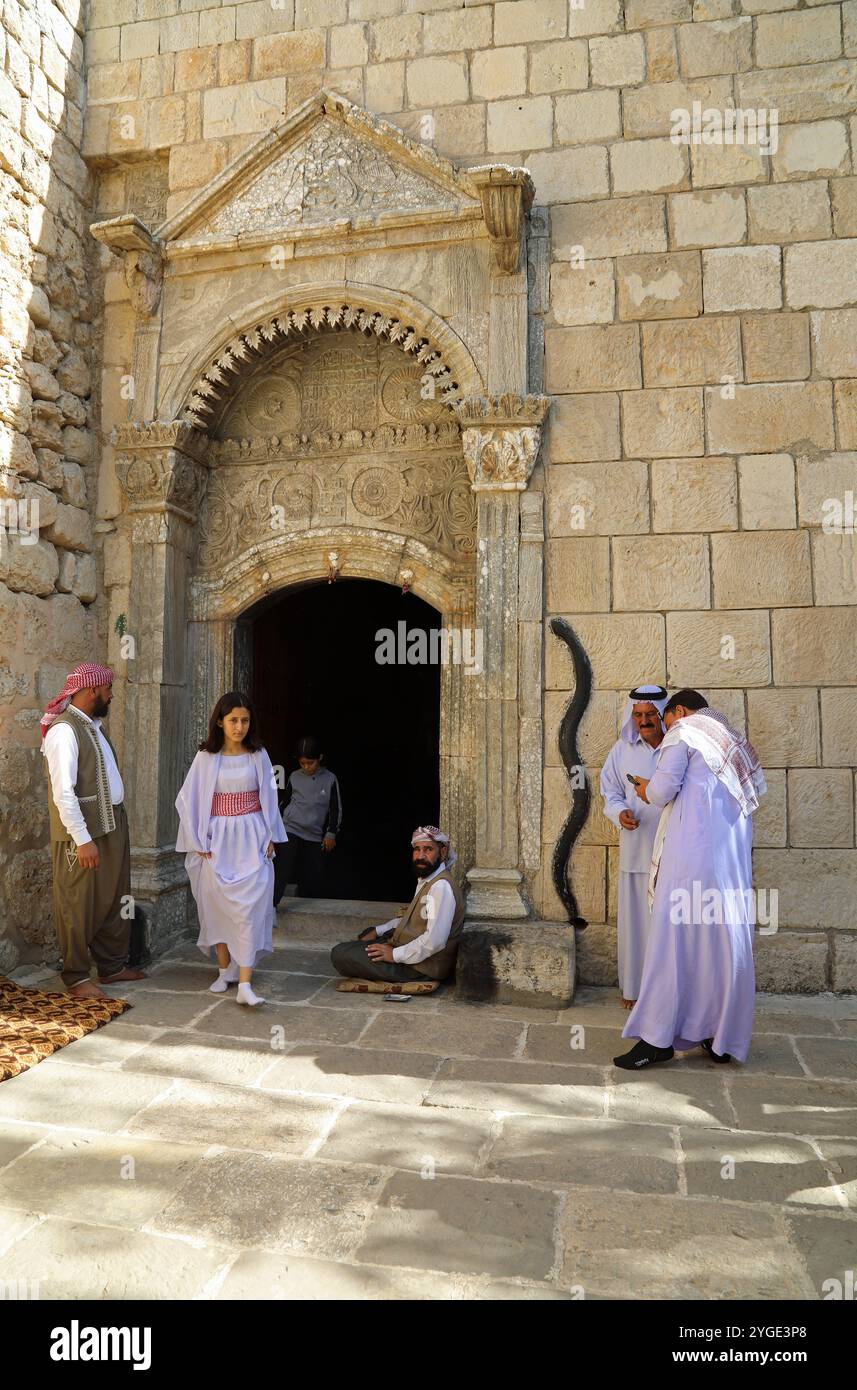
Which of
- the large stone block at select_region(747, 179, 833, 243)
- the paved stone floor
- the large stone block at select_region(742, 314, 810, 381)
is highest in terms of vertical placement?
the large stone block at select_region(747, 179, 833, 243)

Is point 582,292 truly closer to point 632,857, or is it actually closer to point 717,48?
point 717,48

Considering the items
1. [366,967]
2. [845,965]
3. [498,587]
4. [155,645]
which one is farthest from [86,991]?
[845,965]

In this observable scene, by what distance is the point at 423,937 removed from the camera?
4.71m

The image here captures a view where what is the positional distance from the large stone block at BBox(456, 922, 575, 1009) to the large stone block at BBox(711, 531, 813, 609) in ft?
6.69

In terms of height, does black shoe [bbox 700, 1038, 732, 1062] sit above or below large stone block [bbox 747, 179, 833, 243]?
below

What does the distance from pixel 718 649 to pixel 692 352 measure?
165 centimetres

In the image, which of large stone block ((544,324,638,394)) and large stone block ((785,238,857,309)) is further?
large stone block ((544,324,638,394))

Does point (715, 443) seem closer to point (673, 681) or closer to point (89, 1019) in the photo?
point (673, 681)

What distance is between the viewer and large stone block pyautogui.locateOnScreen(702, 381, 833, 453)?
4.87 m

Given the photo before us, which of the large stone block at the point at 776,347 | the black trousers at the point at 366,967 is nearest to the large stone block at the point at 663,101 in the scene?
the large stone block at the point at 776,347

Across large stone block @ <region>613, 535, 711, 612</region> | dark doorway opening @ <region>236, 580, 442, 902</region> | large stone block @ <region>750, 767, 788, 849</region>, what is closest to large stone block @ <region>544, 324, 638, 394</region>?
→ large stone block @ <region>613, 535, 711, 612</region>

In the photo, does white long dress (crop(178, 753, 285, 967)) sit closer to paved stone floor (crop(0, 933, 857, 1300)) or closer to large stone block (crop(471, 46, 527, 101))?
paved stone floor (crop(0, 933, 857, 1300))

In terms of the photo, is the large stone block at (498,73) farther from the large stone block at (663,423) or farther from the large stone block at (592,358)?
the large stone block at (663,423)

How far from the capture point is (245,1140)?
3.14m
